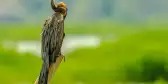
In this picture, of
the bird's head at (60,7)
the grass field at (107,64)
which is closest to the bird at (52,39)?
the bird's head at (60,7)

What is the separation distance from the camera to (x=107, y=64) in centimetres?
400

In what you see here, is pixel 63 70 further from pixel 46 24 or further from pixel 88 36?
pixel 46 24

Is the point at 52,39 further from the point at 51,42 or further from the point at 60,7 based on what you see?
the point at 60,7

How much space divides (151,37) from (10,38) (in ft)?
4.41

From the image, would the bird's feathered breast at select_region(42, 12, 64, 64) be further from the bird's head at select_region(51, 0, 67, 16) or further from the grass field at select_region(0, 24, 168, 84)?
the grass field at select_region(0, 24, 168, 84)

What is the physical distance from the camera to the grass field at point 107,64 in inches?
148

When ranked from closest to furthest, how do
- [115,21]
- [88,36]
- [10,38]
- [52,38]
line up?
[52,38], [10,38], [88,36], [115,21]

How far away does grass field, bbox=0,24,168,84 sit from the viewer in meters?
3.76

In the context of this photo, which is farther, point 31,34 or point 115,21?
point 115,21

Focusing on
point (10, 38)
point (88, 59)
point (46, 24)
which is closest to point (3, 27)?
point (10, 38)

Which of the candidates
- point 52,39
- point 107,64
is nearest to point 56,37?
point 52,39

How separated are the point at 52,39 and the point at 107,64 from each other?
2417 mm

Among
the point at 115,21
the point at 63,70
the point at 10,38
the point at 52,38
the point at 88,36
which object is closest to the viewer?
the point at 52,38

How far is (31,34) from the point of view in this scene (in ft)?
15.6
